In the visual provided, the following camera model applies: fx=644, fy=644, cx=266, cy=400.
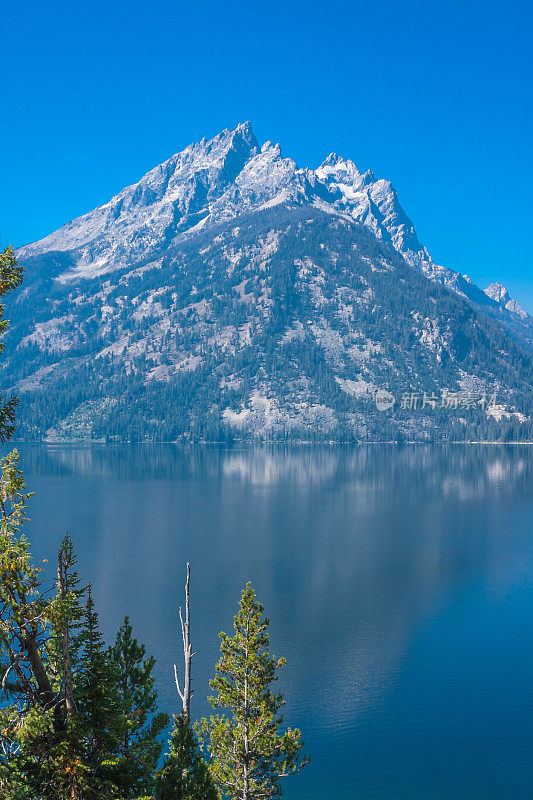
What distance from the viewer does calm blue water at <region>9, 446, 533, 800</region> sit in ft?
171

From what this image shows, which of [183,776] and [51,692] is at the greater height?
[51,692]

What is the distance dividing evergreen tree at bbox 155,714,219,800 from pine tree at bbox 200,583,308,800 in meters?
8.06

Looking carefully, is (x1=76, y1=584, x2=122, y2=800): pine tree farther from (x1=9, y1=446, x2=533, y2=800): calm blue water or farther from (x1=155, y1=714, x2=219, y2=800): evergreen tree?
(x1=9, y1=446, x2=533, y2=800): calm blue water

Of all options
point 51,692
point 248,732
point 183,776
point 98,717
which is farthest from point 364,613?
point 51,692

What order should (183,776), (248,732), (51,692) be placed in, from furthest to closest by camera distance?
(248,732) → (183,776) → (51,692)

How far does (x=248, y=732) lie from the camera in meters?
35.5

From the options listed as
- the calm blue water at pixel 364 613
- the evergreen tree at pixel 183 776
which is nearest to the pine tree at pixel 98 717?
the evergreen tree at pixel 183 776

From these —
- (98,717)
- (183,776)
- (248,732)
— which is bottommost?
(248,732)

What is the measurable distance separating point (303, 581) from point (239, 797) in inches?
2618

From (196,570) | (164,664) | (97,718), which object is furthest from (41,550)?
(97,718)

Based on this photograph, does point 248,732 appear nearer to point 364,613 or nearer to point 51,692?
point 51,692

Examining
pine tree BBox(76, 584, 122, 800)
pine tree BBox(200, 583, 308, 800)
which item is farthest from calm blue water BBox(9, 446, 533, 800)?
pine tree BBox(76, 584, 122, 800)

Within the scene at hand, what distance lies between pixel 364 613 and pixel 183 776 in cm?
6509

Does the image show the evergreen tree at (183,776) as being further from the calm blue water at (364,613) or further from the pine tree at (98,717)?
the calm blue water at (364,613)
